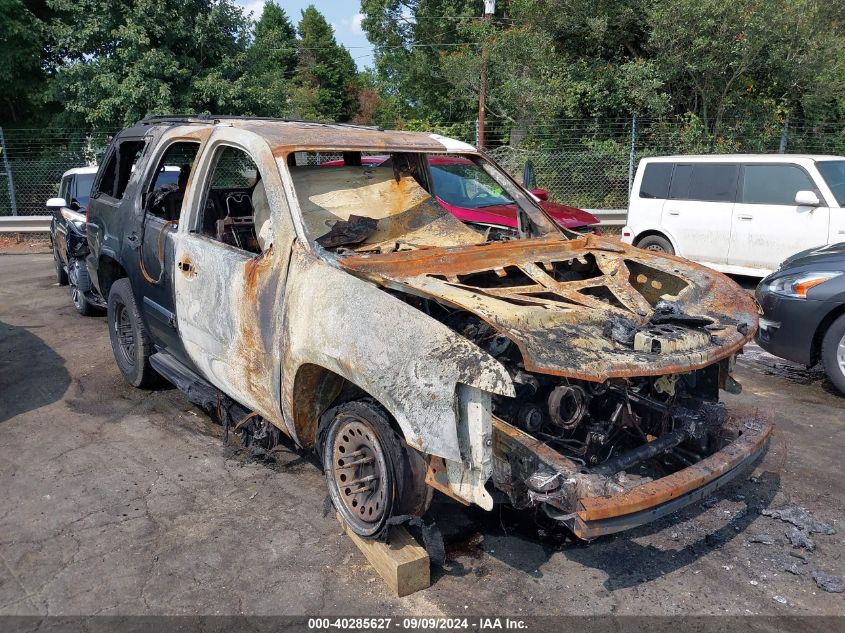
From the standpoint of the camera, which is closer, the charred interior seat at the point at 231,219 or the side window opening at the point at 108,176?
the charred interior seat at the point at 231,219

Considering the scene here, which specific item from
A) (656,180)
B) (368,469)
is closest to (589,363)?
(368,469)

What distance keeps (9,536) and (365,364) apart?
86.1 inches

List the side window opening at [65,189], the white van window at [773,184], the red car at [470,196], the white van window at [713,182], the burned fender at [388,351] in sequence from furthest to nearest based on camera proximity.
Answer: the white van window at [713,182] < the side window opening at [65,189] < the white van window at [773,184] < the red car at [470,196] < the burned fender at [388,351]

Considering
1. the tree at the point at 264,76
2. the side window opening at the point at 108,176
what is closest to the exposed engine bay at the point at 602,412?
the side window opening at the point at 108,176

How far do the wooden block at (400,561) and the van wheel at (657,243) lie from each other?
8.07 metres

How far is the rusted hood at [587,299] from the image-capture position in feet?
9.55

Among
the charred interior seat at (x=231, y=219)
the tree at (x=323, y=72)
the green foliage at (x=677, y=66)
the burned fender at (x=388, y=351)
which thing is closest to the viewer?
the burned fender at (x=388, y=351)

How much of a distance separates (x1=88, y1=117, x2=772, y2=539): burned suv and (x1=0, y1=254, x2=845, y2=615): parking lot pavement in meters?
0.34

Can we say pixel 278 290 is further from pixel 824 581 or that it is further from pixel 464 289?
pixel 824 581

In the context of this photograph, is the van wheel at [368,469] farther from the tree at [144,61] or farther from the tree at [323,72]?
the tree at [323,72]

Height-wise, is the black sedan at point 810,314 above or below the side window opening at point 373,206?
below

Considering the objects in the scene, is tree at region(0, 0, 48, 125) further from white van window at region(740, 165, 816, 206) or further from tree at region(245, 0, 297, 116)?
white van window at region(740, 165, 816, 206)

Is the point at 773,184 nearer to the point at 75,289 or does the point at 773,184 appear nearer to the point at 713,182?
the point at 713,182

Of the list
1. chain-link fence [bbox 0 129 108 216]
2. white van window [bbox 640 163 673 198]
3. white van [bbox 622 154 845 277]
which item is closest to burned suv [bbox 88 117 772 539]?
white van [bbox 622 154 845 277]
